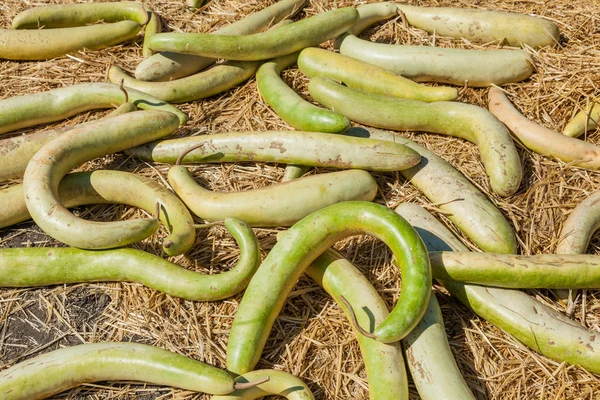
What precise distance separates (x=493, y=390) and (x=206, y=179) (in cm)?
206

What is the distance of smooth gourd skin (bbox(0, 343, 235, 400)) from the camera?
2.75 m

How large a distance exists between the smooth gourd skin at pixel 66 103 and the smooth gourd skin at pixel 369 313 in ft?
5.07

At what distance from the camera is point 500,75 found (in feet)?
14.6

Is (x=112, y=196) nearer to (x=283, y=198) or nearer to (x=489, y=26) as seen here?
(x=283, y=198)

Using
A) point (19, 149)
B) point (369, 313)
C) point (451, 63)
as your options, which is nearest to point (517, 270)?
point (369, 313)

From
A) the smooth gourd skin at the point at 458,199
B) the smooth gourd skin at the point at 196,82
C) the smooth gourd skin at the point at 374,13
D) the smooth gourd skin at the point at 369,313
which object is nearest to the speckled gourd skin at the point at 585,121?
the smooth gourd skin at the point at 458,199

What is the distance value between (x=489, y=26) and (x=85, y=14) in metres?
3.24

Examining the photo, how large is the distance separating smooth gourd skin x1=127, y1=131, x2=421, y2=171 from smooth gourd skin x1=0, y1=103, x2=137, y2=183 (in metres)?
0.47

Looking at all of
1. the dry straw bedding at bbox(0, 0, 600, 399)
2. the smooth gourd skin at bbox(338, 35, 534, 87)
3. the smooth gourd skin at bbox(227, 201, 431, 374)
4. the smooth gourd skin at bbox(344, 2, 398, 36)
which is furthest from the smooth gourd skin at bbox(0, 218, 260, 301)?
the smooth gourd skin at bbox(344, 2, 398, 36)

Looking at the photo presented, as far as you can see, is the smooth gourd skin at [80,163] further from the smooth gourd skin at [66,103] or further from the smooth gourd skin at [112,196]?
the smooth gourd skin at [66,103]

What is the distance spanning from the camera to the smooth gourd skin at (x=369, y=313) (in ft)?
8.97

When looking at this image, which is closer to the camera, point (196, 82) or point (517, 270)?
point (517, 270)

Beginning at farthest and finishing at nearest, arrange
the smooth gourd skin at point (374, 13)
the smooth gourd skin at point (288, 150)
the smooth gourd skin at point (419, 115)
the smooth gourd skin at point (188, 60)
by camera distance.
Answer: the smooth gourd skin at point (374, 13), the smooth gourd skin at point (188, 60), the smooth gourd skin at point (419, 115), the smooth gourd skin at point (288, 150)

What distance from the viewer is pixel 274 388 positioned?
2768mm
